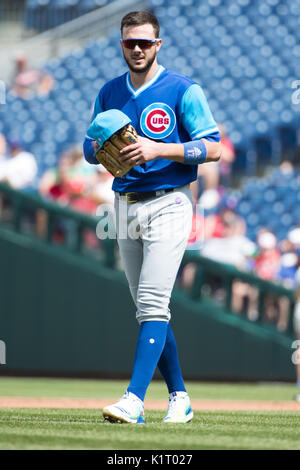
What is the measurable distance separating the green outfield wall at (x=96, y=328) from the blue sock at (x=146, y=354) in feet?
17.5

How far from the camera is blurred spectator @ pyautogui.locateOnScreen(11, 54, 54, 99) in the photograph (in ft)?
46.9

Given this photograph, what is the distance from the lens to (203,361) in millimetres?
9219

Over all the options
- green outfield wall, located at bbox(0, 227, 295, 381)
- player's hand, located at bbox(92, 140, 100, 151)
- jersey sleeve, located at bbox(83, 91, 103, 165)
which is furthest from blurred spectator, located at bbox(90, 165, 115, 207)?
player's hand, located at bbox(92, 140, 100, 151)

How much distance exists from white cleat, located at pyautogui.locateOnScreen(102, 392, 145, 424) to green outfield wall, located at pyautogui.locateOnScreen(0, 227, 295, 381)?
5440 mm

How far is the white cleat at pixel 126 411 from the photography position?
3652mm

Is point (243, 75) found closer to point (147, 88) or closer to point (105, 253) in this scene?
point (105, 253)

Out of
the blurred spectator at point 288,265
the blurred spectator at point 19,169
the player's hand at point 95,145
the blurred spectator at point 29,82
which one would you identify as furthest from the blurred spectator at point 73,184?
the player's hand at point 95,145

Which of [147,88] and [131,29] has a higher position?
[131,29]

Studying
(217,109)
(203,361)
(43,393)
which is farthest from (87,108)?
(43,393)

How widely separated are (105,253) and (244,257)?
1656mm

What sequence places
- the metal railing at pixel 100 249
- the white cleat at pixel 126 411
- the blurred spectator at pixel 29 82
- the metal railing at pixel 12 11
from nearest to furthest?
the white cleat at pixel 126 411
the metal railing at pixel 100 249
the blurred spectator at pixel 29 82
the metal railing at pixel 12 11

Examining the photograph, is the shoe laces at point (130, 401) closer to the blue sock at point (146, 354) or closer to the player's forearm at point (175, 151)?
the blue sock at point (146, 354)

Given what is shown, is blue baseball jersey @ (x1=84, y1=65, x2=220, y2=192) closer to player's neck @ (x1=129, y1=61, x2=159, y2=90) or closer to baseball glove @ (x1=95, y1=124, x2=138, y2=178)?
player's neck @ (x1=129, y1=61, x2=159, y2=90)

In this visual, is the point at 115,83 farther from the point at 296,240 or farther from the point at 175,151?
the point at 296,240
